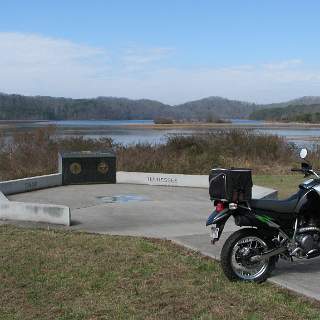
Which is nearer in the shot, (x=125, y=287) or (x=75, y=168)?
(x=125, y=287)

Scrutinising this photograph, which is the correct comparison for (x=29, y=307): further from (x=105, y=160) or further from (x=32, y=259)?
(x=105, y=160)

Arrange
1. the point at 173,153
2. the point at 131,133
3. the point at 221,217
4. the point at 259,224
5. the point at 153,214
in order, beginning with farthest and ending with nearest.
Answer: the point at 131,133 → the point at 173,153 → the point at 153,214 → the point at 259,224 → the point at 221,217

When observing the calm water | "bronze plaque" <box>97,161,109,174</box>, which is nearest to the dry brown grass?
the calm water

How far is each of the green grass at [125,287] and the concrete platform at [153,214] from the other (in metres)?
0.44

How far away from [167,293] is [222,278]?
30.0 inches

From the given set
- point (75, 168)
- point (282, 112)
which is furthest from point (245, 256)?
point (282, 112)

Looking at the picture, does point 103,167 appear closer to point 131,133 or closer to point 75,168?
point 75,168

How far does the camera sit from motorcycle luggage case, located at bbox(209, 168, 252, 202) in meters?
5.55

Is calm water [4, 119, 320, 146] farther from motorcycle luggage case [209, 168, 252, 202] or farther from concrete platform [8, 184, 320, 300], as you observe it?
motorcycle luggage case [209, 168, 252, 202]

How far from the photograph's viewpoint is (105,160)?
16250 millimetres

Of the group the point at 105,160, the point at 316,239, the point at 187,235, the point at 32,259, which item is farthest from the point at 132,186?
the point at 316,239

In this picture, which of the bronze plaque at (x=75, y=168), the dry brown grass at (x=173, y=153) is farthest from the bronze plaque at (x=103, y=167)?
the dry brown grass at (x=173, y=153)

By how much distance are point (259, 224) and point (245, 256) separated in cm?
35

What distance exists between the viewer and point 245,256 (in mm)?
5750
